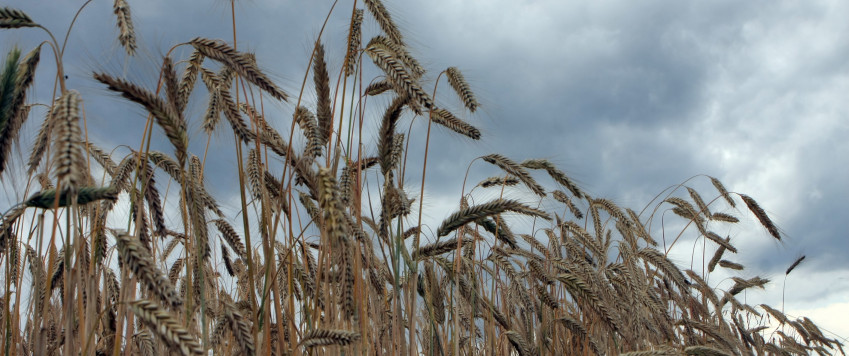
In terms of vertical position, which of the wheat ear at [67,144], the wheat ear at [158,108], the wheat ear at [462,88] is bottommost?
the wheat ear at [67,144]

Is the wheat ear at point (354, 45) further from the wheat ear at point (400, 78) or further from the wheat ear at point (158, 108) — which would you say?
the wheat ear at point (158, 108)

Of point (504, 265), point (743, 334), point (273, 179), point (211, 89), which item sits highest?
point (211, 89)

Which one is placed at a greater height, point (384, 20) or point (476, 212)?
point (384, 20)

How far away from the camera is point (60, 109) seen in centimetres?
173

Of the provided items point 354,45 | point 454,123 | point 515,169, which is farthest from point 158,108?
point 515,169

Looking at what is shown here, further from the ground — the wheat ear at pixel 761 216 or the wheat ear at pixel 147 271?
the wheat ear at pixel 761 216

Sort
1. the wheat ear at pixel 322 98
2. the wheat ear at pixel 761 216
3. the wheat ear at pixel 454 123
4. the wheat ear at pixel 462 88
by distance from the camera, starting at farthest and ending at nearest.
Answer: the wheat ear at pixel 761 216
the wheat ear at pixel 454 123
the wheat ear at pixel 462 88
the wheat ear at pixel 322 98

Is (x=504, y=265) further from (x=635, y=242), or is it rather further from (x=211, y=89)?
(x=635, y=242)

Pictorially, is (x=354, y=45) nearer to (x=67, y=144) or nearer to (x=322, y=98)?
(x=322, y=98)

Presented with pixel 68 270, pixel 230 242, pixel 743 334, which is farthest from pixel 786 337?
pixel 68 270

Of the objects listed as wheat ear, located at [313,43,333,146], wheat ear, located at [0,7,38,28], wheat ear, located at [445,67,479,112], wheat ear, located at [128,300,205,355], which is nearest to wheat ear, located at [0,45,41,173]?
wheat ear, located at [0,7,38,28]

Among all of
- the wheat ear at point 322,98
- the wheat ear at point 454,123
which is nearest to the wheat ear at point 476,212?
the wheat ear at point 454,123

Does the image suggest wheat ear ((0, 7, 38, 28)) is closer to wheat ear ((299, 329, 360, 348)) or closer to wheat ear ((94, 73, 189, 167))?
wheat ear ((94, 73, 189, 167))

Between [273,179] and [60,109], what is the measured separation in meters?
Result: 1.38
